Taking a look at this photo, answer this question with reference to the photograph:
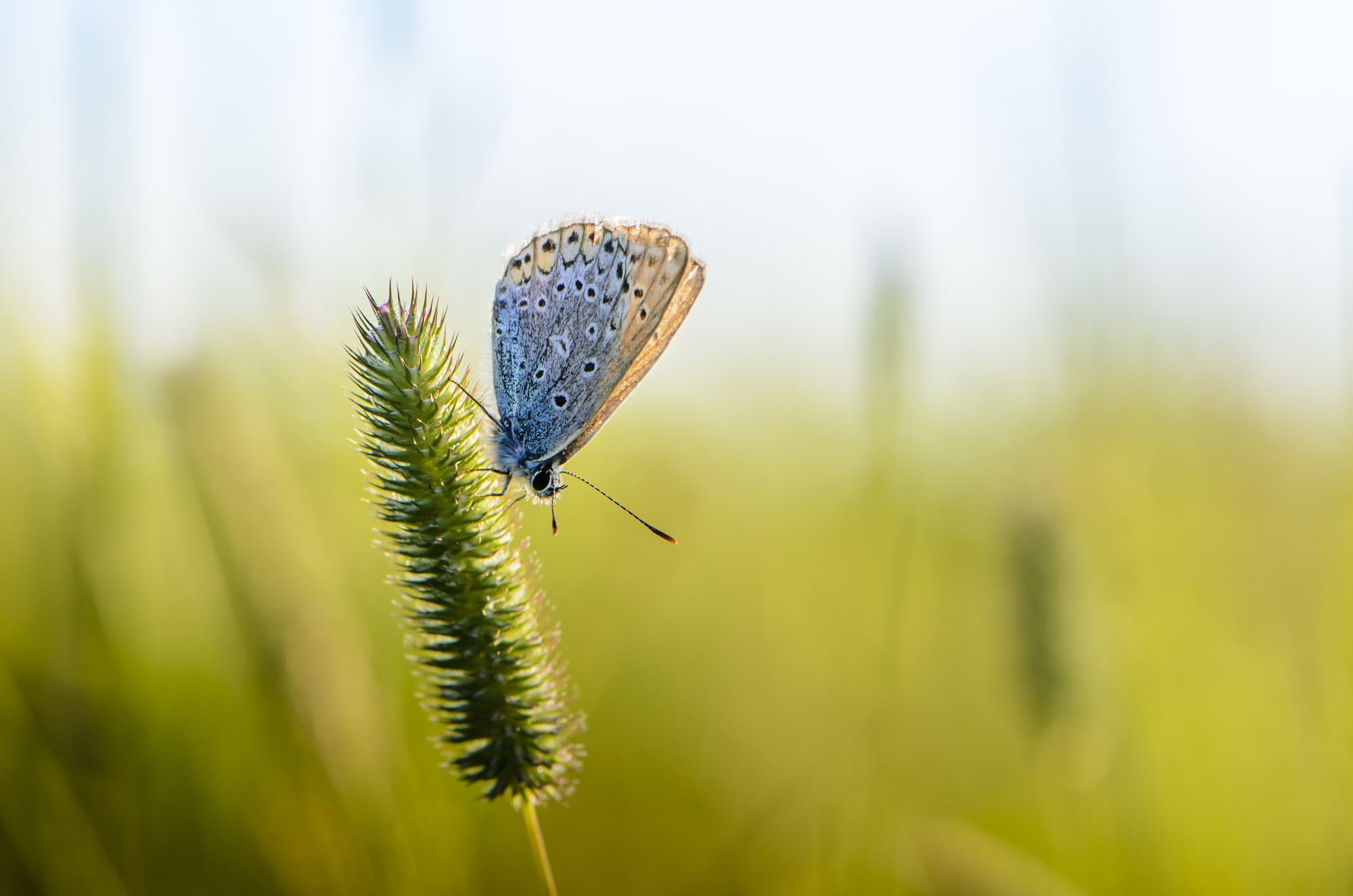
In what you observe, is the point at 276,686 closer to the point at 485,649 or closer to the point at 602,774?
the point at 485,649

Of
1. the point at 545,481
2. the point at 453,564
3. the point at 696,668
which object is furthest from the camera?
the point at 696,668

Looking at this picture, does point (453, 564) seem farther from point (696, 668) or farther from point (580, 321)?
Result: point (696, 668)

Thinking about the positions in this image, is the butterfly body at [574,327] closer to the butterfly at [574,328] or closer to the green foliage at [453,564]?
the butterfly at [574,328]

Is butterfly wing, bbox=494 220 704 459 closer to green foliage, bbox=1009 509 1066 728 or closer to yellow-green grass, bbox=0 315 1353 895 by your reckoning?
yellow-green grass, bbox=0 315 1353 895

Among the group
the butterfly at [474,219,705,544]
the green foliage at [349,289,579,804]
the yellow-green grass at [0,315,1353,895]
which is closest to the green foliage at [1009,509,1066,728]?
the yellow-green grass at [0,315,1353,895]

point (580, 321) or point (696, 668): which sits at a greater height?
point (580, 321)

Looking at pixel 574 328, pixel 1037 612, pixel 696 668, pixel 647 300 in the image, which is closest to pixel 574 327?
pixel 574 328

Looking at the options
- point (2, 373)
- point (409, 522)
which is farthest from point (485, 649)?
point (2, 373)

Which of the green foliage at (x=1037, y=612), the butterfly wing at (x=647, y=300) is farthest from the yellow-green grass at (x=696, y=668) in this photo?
the butterfly wing at (x=647, y=300)
